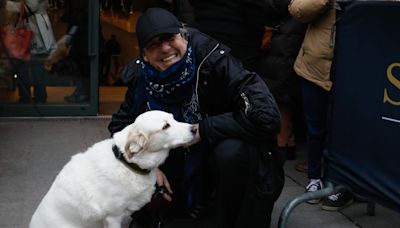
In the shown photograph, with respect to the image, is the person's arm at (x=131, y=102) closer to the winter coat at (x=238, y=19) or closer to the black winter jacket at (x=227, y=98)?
the black winter jacket at (x=227, y=98)

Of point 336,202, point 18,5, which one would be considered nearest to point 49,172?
point 336,202

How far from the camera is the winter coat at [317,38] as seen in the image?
14.3 feet

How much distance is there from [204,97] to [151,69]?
360 millimetres

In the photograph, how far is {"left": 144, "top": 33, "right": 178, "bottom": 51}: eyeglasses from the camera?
3.28m

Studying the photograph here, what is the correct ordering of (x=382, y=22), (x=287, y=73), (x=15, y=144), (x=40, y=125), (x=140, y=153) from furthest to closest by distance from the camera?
1. (x=40, y=125)
2. (x=15, y=144)
3. (x=287, y=73)
4. (x=140, y=153)
5. (x=382, y=22)

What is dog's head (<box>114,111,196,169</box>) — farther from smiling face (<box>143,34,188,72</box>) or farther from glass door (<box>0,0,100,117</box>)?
glass door (<box>0,0,100,117</box>)

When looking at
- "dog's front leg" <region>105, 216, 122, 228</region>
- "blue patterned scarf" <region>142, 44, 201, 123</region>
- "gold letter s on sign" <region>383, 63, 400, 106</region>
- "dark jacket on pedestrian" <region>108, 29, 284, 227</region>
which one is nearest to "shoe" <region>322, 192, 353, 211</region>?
"dark jacket on pedestrian" <region>108, 29, 284, 227</region>

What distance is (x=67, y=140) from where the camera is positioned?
596cm

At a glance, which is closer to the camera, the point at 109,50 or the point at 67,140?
the point at 67,140

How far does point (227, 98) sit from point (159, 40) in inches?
22.0

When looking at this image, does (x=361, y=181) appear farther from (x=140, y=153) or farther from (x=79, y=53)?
(x=79, y=53)

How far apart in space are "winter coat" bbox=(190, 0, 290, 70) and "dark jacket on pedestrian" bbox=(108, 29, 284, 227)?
1.13m

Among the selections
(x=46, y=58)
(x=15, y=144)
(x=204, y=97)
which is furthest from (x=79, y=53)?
(x=204, y=97)

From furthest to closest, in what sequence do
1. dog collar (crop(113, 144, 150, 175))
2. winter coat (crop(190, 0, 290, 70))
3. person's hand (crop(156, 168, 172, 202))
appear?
winter coat (crop(190, 0, 290, 70)), person's hand (crop(156, 168, 172, 202)), dog collar (crop(113, 144, 150, 175))
